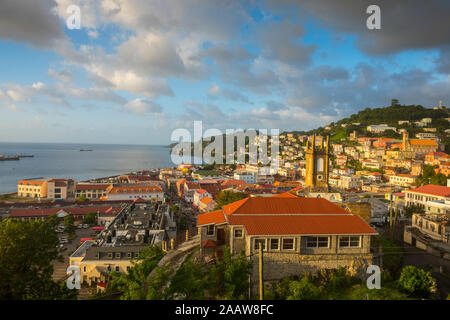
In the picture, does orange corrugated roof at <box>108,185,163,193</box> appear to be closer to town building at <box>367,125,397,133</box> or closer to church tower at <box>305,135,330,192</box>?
church tower at <box>305,135,330,192</box>

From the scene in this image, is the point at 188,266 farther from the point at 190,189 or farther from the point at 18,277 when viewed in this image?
the point at 190,189

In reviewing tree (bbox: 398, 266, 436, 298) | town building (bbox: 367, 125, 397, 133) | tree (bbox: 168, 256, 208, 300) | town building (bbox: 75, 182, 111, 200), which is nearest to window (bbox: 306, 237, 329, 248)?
tree (bbox: 398, 266, 436, 298)

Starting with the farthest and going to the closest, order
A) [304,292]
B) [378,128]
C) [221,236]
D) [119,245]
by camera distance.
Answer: [378,128] < [119,245] < [221,236] < [304,292]

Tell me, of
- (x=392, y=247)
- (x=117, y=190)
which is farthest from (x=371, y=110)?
(x=392, y=247)

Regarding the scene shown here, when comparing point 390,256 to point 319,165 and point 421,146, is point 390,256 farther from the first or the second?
point 421,146

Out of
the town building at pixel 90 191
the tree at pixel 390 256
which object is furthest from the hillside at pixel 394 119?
the tree at pixel 390 256

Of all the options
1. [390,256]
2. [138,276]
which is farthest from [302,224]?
[138,276]
